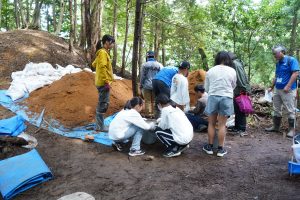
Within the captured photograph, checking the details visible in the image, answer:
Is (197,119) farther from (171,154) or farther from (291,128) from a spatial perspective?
(291,128)

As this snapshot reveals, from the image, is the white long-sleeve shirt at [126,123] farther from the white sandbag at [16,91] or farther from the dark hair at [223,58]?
the white sandbag at [16,91]

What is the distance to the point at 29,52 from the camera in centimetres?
1149

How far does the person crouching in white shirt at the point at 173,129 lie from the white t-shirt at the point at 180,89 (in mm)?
1189

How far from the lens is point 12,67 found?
10625 millimetres

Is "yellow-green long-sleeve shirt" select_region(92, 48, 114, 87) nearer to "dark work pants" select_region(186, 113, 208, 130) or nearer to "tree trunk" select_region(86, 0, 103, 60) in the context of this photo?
"dark work pants" select_region(186, 113, 208, 130)

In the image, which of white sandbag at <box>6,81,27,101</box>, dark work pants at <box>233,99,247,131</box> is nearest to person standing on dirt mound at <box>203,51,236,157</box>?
dark work pants at <box>233,99,247,131</box>

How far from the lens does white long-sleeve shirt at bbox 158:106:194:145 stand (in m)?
4.75

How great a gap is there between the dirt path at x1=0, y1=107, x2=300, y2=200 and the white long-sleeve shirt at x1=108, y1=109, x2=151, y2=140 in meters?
0.39

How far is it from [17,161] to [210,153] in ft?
9.82

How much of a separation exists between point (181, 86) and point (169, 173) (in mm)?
2192

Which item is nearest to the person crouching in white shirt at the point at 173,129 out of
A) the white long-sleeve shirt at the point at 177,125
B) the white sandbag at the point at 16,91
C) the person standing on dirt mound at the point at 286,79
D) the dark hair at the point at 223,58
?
the white long-sleeve shirt at the point at 177,125

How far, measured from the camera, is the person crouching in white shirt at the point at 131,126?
4.89 m

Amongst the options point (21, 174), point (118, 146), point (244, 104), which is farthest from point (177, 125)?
point (21, 174)

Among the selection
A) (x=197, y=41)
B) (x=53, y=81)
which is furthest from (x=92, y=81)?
(x=197, y=41)
